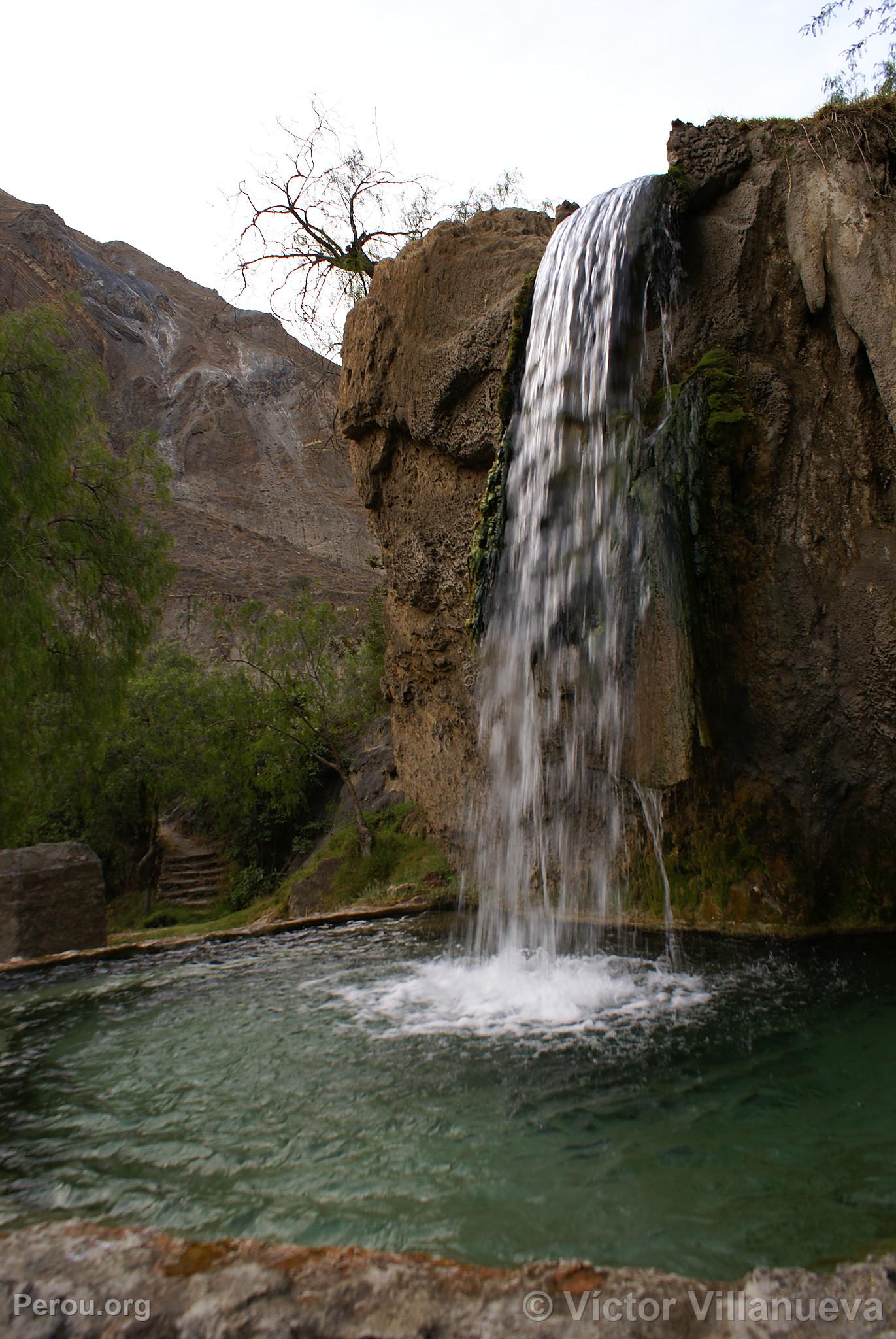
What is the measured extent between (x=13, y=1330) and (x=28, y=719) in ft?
34.1

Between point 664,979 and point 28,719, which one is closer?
point 664,979

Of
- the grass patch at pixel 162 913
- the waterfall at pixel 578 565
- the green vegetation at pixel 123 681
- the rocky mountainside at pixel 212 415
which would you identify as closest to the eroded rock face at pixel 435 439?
the waterfall at pixel 578 565

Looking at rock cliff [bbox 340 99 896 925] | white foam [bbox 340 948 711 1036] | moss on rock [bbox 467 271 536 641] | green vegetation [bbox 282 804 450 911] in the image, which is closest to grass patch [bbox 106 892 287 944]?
green vegetation [bbox 282 804 450 911]

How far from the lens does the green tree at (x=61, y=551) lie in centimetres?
953

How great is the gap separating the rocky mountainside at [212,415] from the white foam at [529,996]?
38403 mm

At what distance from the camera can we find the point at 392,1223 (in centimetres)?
241

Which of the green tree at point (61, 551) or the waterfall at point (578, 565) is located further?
the green tree at point (61, 551)

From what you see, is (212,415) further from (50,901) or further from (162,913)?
(50,901)

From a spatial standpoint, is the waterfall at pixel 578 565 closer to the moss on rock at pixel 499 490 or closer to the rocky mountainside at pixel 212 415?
the moss on rock at pixel 499 490

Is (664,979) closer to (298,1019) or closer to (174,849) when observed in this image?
(298,1019)

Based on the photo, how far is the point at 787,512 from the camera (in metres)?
6.64

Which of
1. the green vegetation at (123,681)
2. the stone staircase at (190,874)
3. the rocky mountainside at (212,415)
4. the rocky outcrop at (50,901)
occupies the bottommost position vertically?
the stone staircase at (190,874)

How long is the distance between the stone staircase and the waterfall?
14.7m

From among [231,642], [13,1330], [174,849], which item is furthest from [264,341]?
[13,1330]
